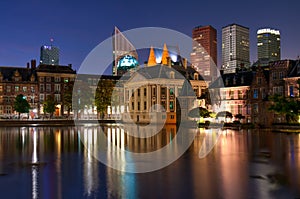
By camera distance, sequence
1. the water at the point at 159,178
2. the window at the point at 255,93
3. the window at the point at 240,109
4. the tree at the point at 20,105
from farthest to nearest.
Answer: the tree at the point at 20,105 < the window at the point at 240,109 < the window at the point at 255,93 < the water at the point at 159,178

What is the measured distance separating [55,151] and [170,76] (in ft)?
252

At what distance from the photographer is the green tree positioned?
321 ft

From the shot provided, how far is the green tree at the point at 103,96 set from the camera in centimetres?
9781

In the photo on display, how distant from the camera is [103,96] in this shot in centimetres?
9944

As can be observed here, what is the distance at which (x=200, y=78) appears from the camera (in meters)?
117

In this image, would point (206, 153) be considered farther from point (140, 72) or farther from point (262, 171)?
point (140, 72)

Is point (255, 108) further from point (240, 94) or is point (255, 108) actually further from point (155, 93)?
point (155, 93)

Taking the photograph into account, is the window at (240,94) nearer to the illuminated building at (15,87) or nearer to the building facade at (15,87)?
the building facade at (15,87)

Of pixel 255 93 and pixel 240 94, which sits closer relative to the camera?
pixel 255 93

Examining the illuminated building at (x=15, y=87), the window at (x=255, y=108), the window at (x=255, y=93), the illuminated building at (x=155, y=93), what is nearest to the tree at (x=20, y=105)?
the illuminated building at (x=15, y=87)

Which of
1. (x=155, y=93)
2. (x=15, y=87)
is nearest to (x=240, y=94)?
(x=155, y=93)

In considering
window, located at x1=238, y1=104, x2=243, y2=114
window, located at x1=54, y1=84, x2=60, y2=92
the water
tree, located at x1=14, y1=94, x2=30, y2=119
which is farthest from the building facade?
the water

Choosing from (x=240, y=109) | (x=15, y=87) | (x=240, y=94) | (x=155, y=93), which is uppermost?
(x=15, y=87)

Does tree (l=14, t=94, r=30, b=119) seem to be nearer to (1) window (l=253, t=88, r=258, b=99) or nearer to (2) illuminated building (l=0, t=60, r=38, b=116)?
(2) illuminated building (l=0, t=60, r=38, b=116)
